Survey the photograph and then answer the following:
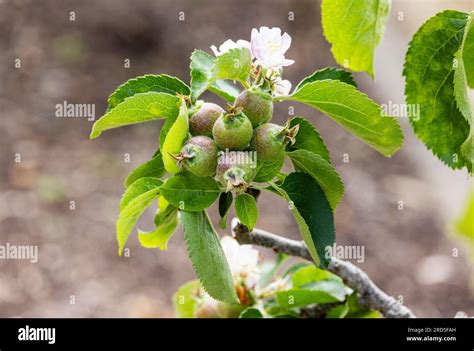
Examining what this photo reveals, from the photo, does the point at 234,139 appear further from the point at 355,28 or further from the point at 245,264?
the point at 245,264

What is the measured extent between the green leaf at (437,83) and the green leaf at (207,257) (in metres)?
0.16

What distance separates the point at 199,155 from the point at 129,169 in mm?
1736

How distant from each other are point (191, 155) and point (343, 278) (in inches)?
8.5

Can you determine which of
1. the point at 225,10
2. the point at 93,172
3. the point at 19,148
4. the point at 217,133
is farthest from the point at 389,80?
the point at 217,133

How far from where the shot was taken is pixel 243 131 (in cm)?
45

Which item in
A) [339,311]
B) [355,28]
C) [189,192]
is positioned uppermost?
[355,28]

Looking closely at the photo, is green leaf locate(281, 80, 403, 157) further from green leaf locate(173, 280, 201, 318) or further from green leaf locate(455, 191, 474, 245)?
green leaf locate(173, 280, 201, 318)

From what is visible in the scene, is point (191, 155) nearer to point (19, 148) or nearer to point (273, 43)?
point (273, 43)

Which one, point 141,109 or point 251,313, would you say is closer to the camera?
point 141,109

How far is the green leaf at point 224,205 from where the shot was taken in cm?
50

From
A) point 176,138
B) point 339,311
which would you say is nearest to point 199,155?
point 176,138

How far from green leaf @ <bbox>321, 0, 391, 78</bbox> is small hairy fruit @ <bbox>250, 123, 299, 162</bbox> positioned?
6cm

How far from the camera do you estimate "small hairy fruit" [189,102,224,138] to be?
466 millimetres

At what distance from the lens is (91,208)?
6.75 feet
